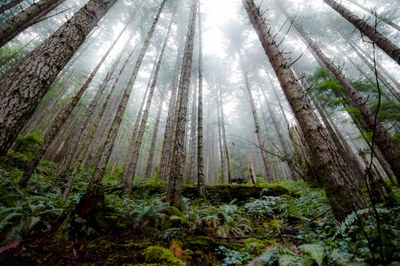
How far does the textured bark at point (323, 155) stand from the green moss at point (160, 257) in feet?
6.40

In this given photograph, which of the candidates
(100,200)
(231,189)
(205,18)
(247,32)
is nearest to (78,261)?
(100,200)

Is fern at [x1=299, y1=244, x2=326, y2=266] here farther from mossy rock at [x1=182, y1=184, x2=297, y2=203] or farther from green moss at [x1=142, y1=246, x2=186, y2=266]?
mossy rock at [x1=182, y1=184, x2=297, y2=203]

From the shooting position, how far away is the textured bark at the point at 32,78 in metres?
2.29

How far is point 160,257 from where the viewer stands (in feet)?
7.60

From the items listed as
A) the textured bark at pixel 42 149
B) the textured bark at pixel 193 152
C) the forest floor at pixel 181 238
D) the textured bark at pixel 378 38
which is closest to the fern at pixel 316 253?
the forest floor at pixel 181 238

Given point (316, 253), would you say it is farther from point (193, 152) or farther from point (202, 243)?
point (193, 152)

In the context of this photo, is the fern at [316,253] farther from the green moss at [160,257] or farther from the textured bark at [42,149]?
the textured bark at [42,149]

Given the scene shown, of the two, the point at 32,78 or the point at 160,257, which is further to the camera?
the point at 32,78

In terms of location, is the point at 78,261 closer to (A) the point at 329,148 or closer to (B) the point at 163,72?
(A) the point at 329,148

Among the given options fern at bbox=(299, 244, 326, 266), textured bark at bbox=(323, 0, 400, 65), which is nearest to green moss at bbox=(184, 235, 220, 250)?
fern at bbox=(299, 244, 326, 266)

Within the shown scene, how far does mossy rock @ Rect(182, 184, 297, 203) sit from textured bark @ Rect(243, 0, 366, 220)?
3.23m

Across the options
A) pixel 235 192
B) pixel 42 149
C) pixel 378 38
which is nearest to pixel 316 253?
pixel 235 192

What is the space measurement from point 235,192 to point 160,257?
4.79m

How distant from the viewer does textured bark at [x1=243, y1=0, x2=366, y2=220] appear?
2.72 metres
